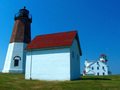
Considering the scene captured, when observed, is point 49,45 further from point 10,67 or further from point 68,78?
point 10,67

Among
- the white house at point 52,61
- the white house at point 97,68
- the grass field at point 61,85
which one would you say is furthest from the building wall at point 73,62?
the white house at point 97,68

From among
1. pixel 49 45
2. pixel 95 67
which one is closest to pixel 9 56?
pixel 49 45

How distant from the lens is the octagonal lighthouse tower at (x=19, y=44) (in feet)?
96.5

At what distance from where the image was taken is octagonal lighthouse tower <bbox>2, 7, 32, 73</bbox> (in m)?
29.4

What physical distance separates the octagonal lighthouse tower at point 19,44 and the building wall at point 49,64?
12.6 metres

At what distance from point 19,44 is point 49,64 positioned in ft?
54.3

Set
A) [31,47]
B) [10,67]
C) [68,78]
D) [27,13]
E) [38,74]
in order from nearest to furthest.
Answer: [68,78] < [38,74] < [31,47] < [10,67] < [27,13]

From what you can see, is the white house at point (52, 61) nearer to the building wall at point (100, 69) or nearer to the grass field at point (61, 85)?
the grass field at point (61, 85)

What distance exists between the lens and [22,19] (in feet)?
110

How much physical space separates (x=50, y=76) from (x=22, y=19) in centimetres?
2218

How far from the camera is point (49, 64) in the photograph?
55.0 ft

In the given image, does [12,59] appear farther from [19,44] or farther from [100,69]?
[100,69]

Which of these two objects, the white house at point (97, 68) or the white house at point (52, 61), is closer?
the white house at point (52, 61)

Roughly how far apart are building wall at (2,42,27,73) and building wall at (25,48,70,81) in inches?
488
